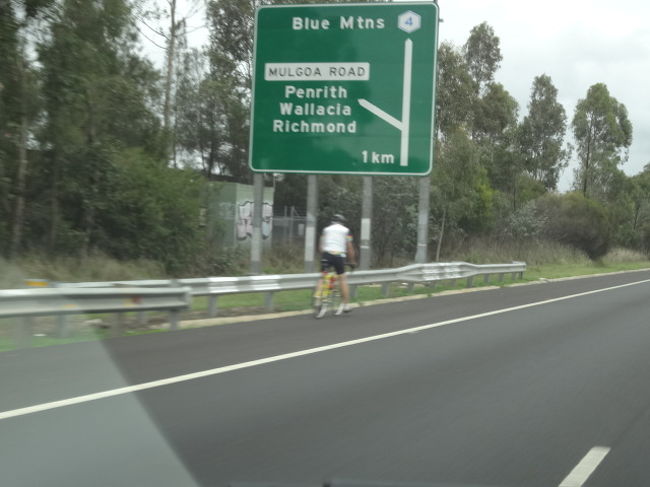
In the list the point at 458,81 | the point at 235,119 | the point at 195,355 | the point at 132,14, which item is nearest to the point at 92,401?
the point at 195,355

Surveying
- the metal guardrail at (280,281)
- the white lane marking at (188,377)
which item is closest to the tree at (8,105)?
the metal guardrail at (280,281)

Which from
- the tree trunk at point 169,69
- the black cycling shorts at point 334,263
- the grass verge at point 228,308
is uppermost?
the tree trunk at point 169,69

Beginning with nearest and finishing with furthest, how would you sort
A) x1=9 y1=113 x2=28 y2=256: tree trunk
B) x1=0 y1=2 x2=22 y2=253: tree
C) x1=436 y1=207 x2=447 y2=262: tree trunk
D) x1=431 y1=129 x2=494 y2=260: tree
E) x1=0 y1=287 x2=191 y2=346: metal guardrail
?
x1=0 y1=287 x2=191 y2=346: metal guardrail → x1=0 y1=2 x2=22 y2=253: tree → x1=9 y1=113 x2=28 y2=256: tree trunk → x1=431 y1=129 x2=494 y2=260: tree → x1=436 y1=207 x2=447 y2=262: tree trunk

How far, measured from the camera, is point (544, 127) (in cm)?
7131

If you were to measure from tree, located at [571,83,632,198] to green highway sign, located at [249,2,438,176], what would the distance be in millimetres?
57823

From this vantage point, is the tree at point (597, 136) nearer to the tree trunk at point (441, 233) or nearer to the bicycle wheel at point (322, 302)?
the tree trunk at point (441, 233)

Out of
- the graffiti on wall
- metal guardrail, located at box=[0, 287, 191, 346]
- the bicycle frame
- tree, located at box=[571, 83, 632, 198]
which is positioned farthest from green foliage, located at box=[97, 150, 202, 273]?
tree, located at box=[571, 83, 632, 198]

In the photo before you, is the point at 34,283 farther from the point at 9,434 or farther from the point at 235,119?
the point at 235,119

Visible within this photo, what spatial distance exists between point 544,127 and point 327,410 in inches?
2664

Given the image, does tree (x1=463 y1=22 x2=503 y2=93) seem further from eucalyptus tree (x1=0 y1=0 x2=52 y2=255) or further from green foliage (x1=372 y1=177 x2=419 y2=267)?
eucalyptus tree (x1=0 y1=0 x2=52 y2=255)

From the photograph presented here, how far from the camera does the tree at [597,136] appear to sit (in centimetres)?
7262

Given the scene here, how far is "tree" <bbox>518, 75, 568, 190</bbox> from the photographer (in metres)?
71.2

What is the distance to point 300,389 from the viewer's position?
795cm

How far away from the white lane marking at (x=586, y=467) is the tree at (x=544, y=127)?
66.6 m
